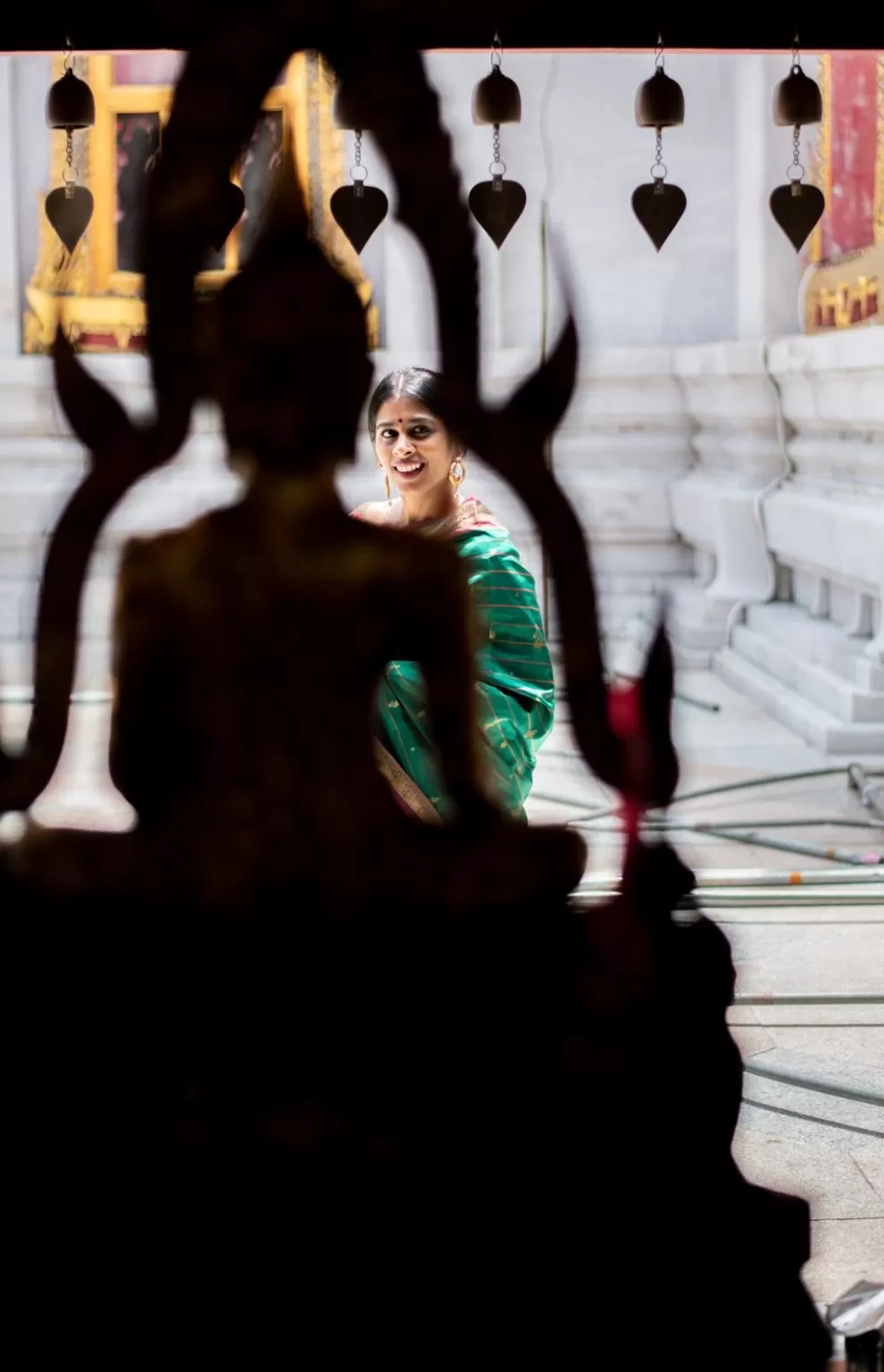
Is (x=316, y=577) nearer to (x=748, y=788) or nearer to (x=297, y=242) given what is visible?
(x=297, y=242)

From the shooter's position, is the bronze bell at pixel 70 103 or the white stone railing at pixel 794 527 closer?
the bronze bell at pixel 70 103

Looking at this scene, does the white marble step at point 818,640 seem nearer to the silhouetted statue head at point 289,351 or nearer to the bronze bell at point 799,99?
the bronze bell at point 799,99

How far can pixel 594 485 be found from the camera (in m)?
8.38

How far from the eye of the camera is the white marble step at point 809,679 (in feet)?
18.3

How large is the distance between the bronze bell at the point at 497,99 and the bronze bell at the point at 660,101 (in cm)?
14

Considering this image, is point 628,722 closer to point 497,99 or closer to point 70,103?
point 497,99

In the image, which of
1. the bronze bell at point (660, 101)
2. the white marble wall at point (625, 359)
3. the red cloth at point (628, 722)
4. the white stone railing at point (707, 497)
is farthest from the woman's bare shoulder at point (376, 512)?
the white marble wall at point (625, 359)

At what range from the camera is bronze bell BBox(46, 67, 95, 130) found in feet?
6.51

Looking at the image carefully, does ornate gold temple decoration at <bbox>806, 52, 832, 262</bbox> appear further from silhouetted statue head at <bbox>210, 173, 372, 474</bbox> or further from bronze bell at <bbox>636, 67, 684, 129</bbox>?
silhouetted statue head at <bbox>210, 173, 372, 474</bbox>

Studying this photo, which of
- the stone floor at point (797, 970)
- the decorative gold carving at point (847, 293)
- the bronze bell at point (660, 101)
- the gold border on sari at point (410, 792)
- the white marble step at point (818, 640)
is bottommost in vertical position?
the stone floor at point (797, 970)

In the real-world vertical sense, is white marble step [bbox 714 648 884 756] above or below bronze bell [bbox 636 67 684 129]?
below

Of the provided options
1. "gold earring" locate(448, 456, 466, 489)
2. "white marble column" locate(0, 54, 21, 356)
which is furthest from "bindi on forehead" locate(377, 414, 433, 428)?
"white marble column" locate(0, 54, 21, 356)

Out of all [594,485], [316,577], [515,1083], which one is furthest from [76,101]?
[594,485]

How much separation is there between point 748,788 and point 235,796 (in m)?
3.93
